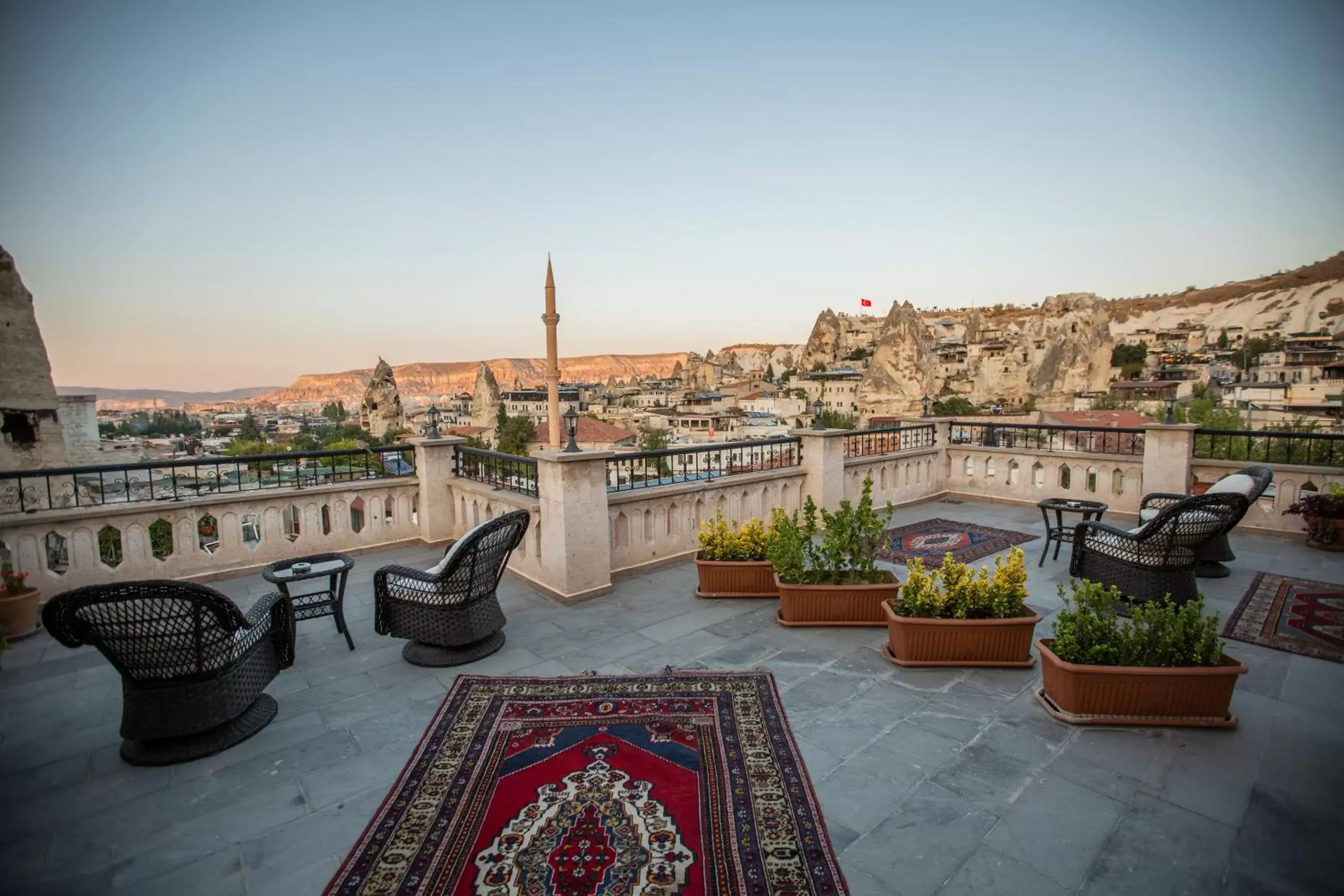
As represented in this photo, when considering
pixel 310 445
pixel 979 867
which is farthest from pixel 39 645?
pixel 310 445

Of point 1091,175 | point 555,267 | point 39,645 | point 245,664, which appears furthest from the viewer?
point 555,267

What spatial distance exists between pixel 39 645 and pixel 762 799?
5.81 meters

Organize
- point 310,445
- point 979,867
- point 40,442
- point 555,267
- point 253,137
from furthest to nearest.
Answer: point 310,445
point 555,267
point 40,442
point 253,137
point 979,867

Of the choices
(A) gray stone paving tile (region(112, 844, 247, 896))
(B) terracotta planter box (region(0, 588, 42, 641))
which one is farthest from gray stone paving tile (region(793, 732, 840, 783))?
(B) terracotta planter box (region(0, 588, 42, 641))

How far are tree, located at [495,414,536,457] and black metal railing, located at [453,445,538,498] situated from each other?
69.6 metres

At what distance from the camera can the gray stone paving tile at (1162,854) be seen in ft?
6.81

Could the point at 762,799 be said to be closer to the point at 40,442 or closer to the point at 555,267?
the point at 40,442

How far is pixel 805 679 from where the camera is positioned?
3.81m

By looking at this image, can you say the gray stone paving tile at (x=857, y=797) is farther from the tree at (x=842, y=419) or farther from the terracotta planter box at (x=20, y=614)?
the tree at (x=842, y=419)

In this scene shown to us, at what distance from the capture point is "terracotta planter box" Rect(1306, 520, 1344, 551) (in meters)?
6.40

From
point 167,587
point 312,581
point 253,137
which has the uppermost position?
point 253,137

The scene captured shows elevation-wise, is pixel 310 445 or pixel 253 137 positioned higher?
pixel 253 137

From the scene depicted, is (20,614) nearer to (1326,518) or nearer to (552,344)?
(1326,518)

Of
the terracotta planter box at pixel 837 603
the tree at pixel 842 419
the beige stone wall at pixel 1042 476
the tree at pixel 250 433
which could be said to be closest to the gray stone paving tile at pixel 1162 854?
the terracotta planter box at pixel 837 603
